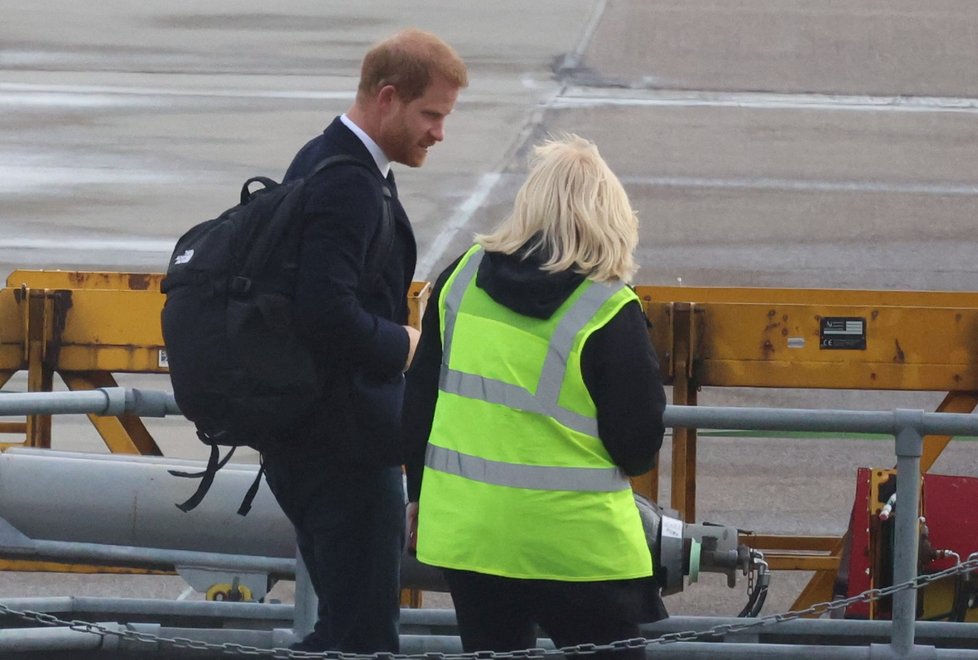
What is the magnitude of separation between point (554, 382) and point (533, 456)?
0.54 feet

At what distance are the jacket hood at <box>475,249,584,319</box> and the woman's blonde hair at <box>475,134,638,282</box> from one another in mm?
17

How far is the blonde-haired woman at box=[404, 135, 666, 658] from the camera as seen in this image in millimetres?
3256

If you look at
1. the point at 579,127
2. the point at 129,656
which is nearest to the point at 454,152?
the point at 579,127

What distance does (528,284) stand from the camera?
10.7 feet

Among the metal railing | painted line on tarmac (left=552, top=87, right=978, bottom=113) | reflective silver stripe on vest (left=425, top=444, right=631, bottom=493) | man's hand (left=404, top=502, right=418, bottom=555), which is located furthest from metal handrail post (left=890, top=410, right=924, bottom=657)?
painted line on tarmac (left=552, top=87, right=978, bottom=113)

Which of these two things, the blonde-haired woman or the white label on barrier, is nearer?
the blonde-haired woman

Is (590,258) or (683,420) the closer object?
(590,258)

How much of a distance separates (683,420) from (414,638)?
3.19ft

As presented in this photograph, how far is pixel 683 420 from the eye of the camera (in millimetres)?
3898

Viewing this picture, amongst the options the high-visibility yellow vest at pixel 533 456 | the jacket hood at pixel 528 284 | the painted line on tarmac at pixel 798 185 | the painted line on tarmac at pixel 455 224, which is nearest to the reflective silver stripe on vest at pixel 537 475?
the high-visibility yellow vest at pixel 533 456

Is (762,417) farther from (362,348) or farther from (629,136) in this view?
(629,136)

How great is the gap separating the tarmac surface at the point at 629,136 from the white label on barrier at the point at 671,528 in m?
2.62

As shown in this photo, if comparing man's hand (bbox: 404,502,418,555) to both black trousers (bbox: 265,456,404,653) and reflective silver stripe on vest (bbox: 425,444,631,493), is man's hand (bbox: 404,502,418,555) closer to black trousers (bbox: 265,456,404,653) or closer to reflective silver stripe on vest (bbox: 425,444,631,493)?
black trousers (bbox: 265,456,404,653)

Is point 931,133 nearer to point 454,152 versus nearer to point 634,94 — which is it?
point 634,94
